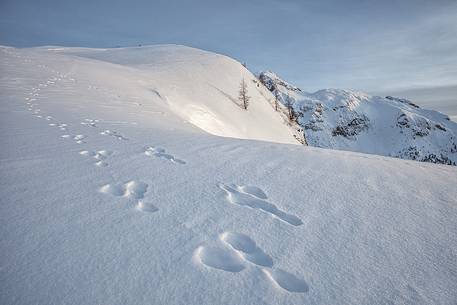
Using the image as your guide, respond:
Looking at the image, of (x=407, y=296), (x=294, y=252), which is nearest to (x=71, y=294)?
(x=294, y=252)

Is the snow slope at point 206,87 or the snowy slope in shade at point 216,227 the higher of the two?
the snow slope at point 206,87

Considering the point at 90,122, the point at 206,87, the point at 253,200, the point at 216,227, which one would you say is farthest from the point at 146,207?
the point at 206,87

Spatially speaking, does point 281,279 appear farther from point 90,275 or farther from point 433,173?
point 433,173

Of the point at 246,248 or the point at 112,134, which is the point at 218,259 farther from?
the point at 112,134

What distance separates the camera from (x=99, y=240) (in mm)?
1864

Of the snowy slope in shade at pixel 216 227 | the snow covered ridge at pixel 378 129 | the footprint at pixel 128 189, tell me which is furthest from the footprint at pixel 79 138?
the snow covered ridge at pixel 378 129

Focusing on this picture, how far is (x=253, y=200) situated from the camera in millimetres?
2705

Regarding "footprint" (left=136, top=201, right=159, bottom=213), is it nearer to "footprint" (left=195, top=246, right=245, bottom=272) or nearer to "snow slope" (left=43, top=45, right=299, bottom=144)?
"footprint" (left=195, top=246, right=245, bottom=272)

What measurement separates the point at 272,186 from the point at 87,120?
195 inches

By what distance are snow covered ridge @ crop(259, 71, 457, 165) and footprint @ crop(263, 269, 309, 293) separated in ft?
527

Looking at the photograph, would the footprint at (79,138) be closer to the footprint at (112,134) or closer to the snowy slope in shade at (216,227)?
the snowy slope in shade at (216,227)

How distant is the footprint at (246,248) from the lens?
1.80m

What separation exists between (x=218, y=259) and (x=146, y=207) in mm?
974

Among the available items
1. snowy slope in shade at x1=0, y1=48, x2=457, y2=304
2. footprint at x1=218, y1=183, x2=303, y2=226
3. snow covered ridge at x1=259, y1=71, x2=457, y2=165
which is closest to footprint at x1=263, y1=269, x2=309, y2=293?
snowy slope in shade at x1=0, y1=48, x2=457, y2=304
